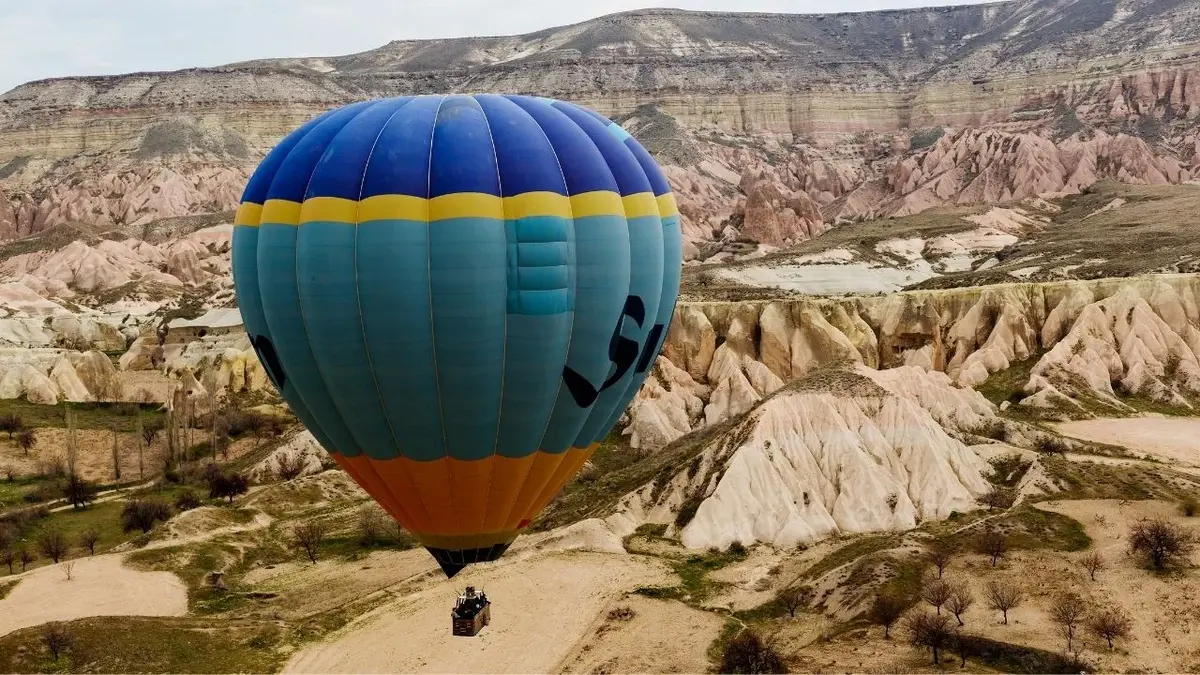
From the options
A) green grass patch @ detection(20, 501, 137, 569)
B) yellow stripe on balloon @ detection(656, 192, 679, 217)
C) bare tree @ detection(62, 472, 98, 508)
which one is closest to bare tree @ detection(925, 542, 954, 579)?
yellow stripe on balloon @ detection(656, 192, 679, 217)

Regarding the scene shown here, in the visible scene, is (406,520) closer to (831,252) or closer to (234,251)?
(234,251)

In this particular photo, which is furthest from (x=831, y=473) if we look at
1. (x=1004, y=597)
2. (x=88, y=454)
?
(x=88, y=454)

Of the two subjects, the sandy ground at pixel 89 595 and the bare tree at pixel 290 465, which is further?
the bare tree at pixel 290 465

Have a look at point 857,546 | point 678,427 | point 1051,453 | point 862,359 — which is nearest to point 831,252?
point 862,359

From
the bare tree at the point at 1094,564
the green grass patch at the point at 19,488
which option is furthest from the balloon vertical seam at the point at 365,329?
the green grass patch at the point at 19,488

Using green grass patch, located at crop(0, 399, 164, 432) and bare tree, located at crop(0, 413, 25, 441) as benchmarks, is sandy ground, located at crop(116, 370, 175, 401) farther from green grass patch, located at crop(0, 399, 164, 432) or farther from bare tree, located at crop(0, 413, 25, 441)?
bare tree, located at crop(0, 413, 25, 441)

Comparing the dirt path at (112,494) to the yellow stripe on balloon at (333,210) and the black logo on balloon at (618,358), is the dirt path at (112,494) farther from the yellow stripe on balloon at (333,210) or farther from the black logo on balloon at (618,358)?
the black logo on balloon at (618,358)

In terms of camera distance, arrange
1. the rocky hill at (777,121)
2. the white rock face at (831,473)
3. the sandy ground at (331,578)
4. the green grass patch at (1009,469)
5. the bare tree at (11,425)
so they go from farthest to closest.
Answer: the rocky hill at (777,121), the bare tree at (11,425), the green grass patch at (1009,469), the white rock face at (831,473), the sandy ground at (331,578)
